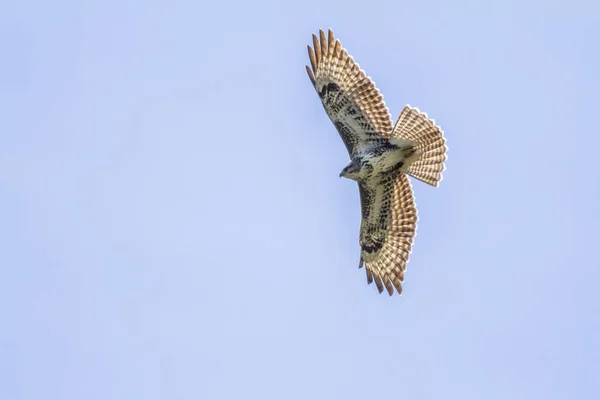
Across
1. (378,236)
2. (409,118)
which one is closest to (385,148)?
(409,118)

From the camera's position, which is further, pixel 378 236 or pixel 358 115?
pixel 378 236

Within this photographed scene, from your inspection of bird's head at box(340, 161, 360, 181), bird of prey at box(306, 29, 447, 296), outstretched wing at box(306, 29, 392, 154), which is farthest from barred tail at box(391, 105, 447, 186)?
bird's head at box(340, 161, 360, 181)

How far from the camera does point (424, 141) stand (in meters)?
22.0

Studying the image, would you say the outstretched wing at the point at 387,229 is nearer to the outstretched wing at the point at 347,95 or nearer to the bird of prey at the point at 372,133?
the bird of prey at the point at 372,133

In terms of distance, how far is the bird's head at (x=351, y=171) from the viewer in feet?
72.6

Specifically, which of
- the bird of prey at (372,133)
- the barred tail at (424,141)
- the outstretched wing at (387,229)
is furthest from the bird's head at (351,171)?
the barred tail at (424,141)

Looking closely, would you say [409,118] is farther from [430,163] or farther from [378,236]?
[378,236]

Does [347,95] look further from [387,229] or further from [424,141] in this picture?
[387,229]

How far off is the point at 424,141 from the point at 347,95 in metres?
1.42

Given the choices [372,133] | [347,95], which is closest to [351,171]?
[372,133]

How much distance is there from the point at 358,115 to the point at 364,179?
1098mm

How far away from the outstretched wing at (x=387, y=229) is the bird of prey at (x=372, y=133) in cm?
2

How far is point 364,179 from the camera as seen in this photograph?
73.8ft

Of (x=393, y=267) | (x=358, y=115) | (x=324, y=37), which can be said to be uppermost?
(x=324, y=37)
